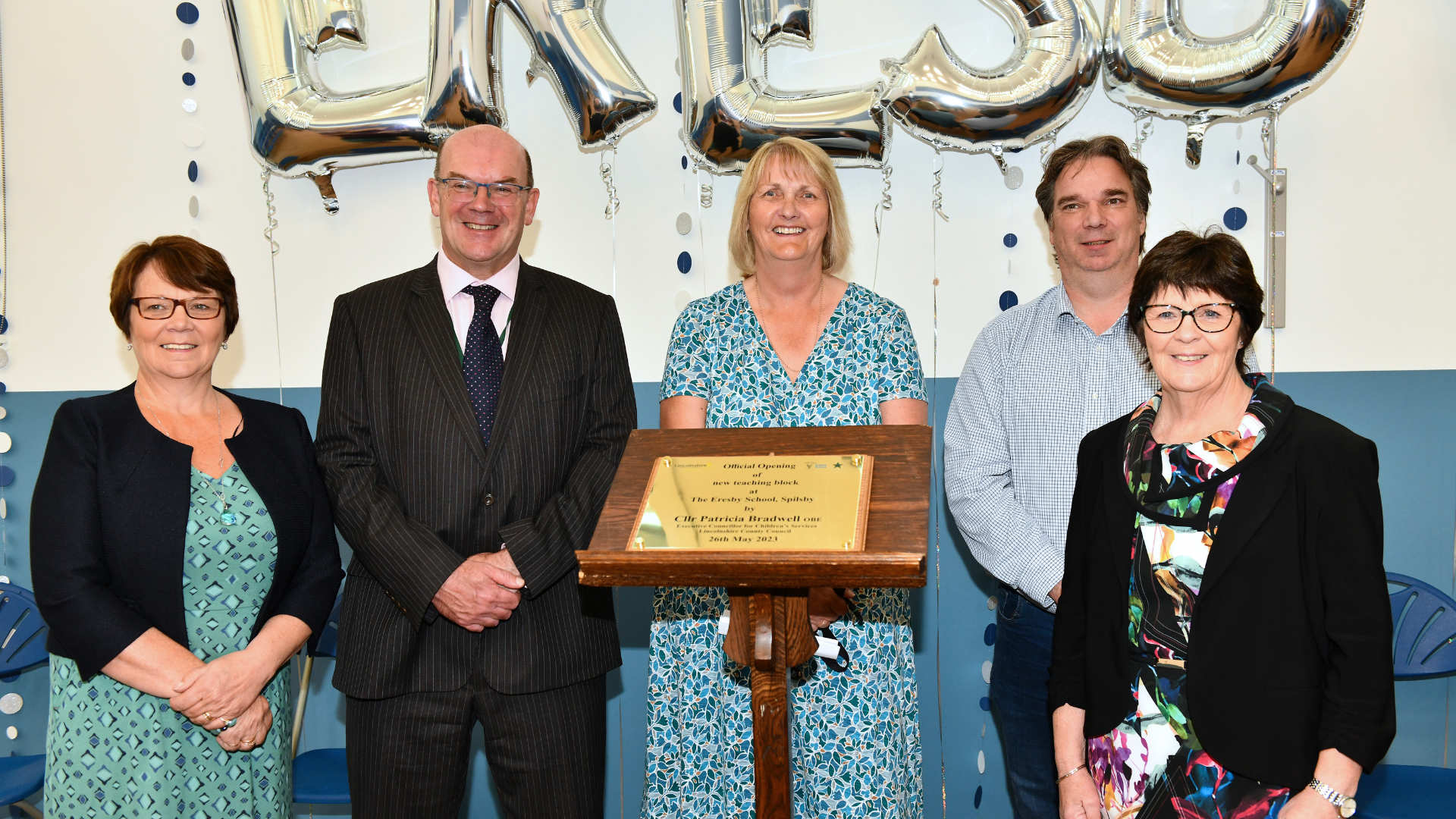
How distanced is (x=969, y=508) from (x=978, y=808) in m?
1.31

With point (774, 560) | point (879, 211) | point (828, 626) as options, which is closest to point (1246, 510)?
point (774, 560)

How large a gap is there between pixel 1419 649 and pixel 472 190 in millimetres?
2728

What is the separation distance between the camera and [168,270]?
2.11 m

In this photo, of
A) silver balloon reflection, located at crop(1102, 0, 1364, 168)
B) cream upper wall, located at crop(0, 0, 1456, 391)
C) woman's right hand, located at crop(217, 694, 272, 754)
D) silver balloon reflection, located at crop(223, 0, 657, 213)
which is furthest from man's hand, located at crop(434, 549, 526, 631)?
silver balloon reflection, located at crop(1102, 0, 1364, 168)

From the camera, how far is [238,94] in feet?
11.3

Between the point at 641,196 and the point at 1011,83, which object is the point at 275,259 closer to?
the point at 641,196

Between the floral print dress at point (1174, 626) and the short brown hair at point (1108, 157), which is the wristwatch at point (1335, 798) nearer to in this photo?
the floral print dress at point (1174, 626)

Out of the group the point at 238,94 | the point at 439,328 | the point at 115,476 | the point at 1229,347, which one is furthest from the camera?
the point at 238,94

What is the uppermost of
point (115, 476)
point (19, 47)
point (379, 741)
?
point (19, 47)

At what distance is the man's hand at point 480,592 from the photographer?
206 cm

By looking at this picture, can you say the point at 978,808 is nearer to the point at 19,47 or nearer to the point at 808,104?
the point at 808,104

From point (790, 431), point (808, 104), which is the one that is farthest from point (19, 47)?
point (790, 431)

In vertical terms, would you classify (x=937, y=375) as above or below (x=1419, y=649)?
above

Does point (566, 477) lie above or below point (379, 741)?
above
